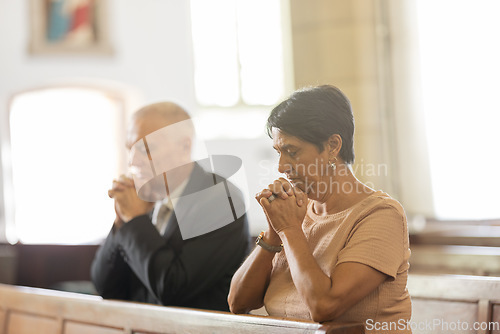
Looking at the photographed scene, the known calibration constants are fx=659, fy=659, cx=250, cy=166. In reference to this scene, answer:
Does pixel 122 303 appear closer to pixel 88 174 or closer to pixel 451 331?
pixel 451 331

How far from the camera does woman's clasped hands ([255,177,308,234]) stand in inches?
73.9

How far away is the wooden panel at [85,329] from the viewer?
248cm

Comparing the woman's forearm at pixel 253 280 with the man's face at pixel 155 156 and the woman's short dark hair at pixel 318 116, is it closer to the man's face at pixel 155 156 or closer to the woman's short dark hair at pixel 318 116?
the woman's short dark hair at pixel 318 116

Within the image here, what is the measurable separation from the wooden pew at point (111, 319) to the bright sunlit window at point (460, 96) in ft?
18.8

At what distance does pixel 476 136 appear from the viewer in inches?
309

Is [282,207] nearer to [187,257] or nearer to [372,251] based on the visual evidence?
[372,251]

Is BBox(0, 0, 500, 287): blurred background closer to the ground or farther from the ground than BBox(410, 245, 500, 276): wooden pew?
farther from the ground

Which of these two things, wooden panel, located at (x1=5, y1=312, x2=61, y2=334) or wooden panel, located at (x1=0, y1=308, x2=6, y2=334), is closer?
wooden panel, located at (x1=5, y1=312, x2=61, y2=334)

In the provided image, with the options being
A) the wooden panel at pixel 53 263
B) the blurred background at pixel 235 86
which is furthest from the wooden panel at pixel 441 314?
the blurred background at pixel 235 86

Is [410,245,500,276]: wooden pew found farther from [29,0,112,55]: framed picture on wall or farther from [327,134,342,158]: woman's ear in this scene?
[29,0,112,55]: framed picture on wall

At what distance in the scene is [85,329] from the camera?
260cm

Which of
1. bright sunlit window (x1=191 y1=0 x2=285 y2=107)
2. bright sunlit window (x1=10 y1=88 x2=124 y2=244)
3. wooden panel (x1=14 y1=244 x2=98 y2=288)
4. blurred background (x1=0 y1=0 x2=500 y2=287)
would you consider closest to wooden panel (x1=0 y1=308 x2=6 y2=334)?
wooden panel (x1=14 y1=244 x2=98 y2=288)

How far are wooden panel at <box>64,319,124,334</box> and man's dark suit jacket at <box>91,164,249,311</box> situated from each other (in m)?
0.20

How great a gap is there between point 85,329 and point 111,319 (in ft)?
0.66
